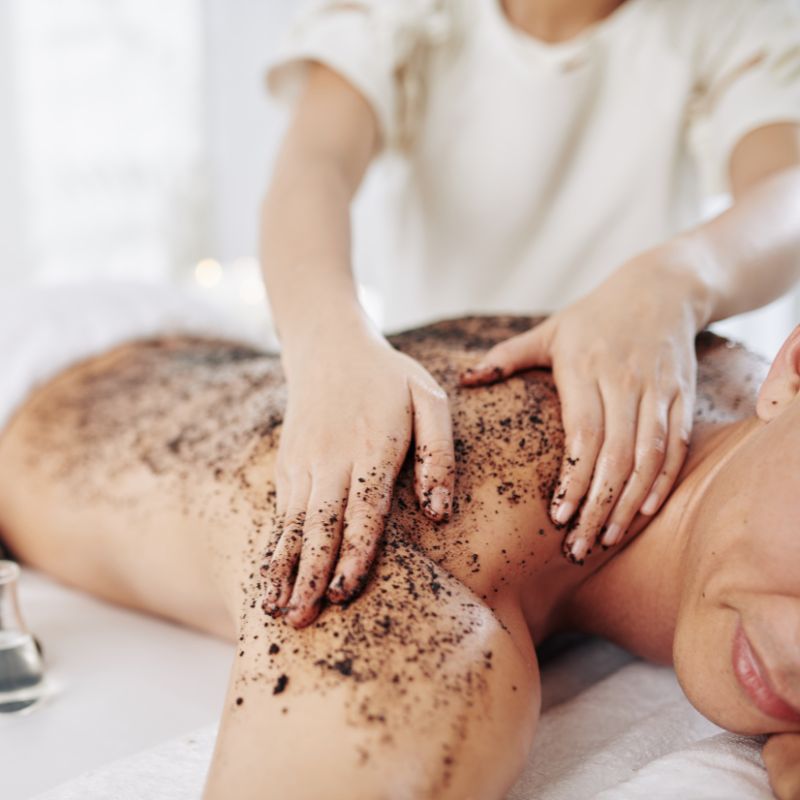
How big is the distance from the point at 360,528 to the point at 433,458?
0.36 ft

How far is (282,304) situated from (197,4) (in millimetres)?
3807

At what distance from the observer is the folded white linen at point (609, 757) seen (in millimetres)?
723

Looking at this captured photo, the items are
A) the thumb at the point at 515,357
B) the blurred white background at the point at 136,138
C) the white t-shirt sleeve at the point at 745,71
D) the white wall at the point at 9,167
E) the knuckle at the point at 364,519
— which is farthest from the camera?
the blurred white background at the point at 136,138

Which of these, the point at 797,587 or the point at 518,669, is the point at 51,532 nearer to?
the point at 518,669

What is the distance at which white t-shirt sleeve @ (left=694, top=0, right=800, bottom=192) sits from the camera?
4.63 ft

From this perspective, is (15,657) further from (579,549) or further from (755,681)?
(755,681)

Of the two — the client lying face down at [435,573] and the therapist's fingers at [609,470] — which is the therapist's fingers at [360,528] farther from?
the therapist's fingers at [609,470]

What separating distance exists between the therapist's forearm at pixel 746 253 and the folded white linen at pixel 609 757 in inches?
16.1

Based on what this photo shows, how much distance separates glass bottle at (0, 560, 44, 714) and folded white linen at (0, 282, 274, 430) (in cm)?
47

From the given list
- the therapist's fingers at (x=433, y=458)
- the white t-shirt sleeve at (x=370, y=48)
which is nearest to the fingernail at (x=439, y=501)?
the therapist's fingers at (x=433, y=458)

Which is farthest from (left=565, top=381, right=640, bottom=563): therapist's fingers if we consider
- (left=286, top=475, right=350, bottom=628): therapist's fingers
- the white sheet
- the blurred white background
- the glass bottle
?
the blurred white background

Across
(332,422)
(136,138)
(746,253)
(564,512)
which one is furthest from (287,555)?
(136,138)

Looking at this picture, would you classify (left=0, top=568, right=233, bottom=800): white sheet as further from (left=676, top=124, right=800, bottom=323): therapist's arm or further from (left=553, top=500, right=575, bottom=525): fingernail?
(left=676, top=124, right=800, bottom=323): therapist's arm

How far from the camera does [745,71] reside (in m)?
1.48
